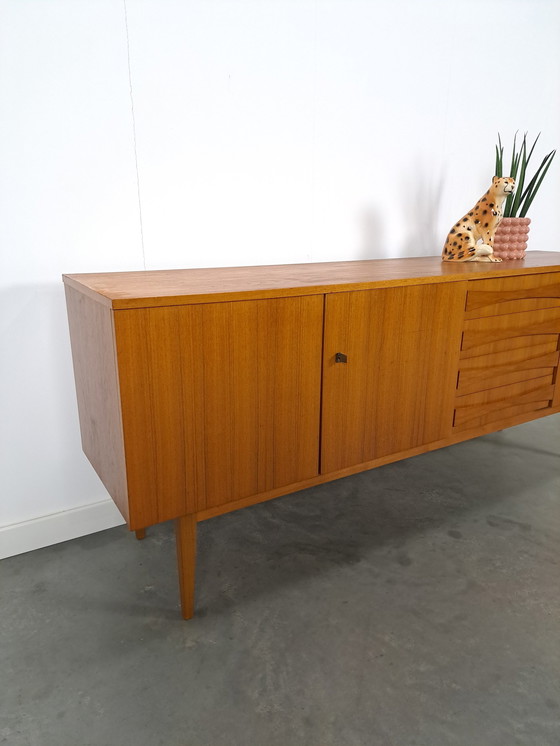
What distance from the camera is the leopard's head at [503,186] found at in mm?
1619

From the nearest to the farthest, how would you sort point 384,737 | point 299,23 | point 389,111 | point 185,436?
point 384,737 → point 185,436 → point 299,23 → point 389,111

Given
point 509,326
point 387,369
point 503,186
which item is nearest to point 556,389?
point 509,326

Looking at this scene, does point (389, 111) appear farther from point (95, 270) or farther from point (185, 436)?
point (185, 436)

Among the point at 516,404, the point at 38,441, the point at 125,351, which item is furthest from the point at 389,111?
the point at 38,441

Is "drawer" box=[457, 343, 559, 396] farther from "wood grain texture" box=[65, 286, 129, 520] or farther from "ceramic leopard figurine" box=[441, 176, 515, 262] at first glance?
"wood grain texture" box=[65, 286, 129, 520]

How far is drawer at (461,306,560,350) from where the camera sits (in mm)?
1452

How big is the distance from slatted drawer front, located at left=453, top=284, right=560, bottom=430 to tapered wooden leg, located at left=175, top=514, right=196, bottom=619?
2.62 feet

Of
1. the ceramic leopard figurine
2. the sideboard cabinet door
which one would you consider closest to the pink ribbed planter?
the ceramic leopard figurine

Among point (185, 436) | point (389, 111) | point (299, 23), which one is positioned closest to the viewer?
point (185, 436)

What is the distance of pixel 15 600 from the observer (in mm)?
1265

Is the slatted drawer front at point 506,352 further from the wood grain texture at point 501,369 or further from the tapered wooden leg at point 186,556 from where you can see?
the tapered wooden leg at point 186,556

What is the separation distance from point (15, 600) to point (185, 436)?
62cm

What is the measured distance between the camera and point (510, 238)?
5.89 feet

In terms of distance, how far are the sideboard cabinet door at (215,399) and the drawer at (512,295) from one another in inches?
20.1
